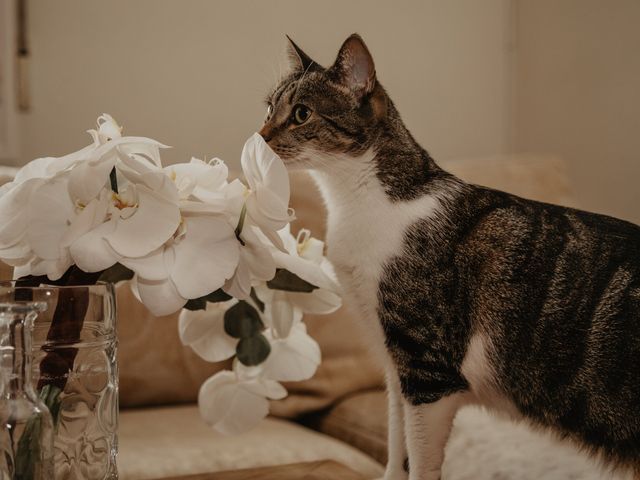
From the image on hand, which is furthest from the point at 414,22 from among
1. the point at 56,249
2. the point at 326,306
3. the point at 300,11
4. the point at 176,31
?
Result: the point at 56,249

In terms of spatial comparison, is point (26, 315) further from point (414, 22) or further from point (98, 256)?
point (414, 22)

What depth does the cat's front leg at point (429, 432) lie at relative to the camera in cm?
89

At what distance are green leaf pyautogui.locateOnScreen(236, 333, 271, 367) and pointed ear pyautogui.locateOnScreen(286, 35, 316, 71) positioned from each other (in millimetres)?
395

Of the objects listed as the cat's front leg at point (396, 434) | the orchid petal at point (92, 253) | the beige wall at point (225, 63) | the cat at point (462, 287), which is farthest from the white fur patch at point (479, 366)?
the beige wall at point (225, 63)

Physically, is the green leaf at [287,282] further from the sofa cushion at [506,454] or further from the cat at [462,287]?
the sofa cushion at [506,454]

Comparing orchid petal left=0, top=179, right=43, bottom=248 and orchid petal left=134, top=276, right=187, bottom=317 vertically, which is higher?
orchid petal left=0, top=179, right=43, bottom=248

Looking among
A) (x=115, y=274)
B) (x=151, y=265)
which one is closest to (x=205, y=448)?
(x=115, y=274)

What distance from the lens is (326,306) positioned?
3.10 ft

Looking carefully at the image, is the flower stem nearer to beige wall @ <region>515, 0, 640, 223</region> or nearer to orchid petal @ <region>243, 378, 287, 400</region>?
orchid petal @ <region>243, 378, 287, 400</region>

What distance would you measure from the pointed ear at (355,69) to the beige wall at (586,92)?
1.49 metres

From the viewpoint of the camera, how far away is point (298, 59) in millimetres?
1062

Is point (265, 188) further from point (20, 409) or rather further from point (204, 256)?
point (20, 409)

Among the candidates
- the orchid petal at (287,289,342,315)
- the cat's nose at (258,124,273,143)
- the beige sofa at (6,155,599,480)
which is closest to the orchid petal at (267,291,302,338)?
the orchid petal at (287,289,342,315)

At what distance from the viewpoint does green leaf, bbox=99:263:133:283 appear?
2.61ft
